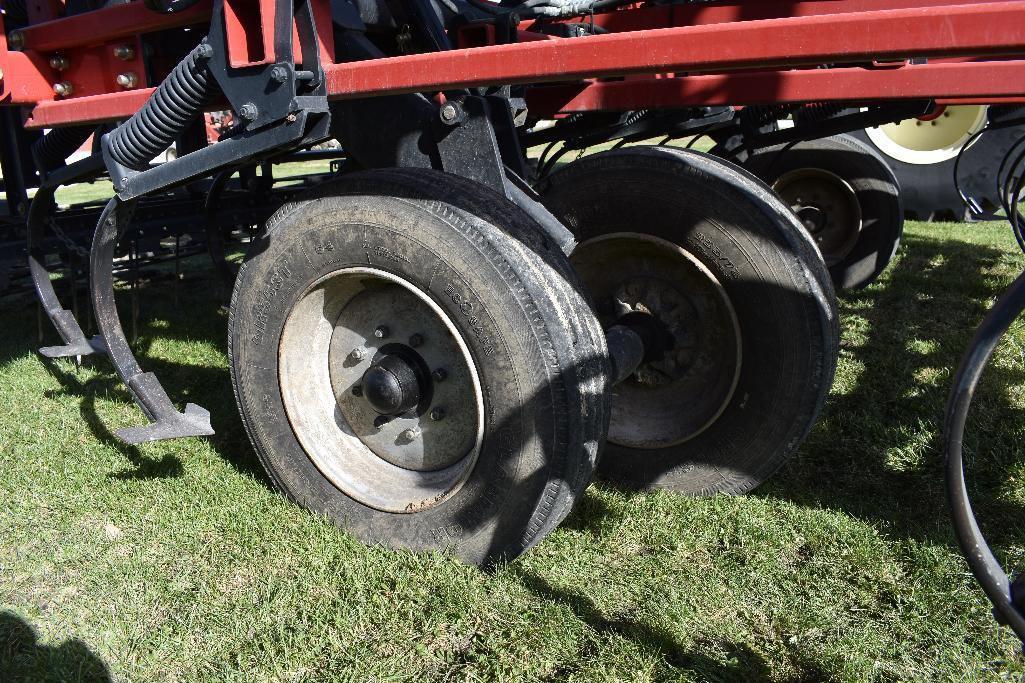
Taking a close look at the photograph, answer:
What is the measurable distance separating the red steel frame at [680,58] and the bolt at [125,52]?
1.4 inches

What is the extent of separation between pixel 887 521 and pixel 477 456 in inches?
52.6

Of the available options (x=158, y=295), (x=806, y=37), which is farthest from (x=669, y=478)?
(x=158, y=295)

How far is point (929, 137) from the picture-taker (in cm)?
761

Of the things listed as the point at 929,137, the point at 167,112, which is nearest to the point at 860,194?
the point at 929,137

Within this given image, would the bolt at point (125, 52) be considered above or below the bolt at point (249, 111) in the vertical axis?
above

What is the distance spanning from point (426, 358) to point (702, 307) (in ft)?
3.51

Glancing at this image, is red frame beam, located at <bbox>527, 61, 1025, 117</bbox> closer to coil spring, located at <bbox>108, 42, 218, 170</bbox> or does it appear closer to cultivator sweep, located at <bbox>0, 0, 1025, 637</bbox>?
cultivator sweep, located at <bbox>0, 0, 1025, 637</bbox>

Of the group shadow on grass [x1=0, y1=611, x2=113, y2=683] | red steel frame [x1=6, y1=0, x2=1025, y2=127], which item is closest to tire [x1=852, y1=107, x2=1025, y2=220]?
red steel frame [x1=6, y1=0, x2=1025, y2=127]

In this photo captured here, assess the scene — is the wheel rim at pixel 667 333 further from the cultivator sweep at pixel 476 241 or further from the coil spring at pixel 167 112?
the coil spring at pixel 167 112

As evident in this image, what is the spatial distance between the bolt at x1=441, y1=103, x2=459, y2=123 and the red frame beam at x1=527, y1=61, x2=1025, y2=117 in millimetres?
Answer: 1301

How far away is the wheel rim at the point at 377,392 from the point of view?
2271mm

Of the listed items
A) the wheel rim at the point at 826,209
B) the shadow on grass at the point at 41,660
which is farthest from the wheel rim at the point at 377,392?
the wheel rim at the point at 826,209

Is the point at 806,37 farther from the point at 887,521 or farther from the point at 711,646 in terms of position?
the point at 887,521

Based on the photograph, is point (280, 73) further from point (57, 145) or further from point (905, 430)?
point (905, 430)
